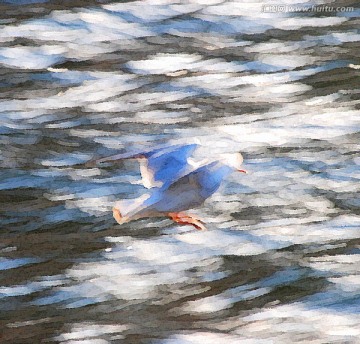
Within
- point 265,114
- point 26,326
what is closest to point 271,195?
point 265,114

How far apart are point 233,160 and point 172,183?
0.04 meters

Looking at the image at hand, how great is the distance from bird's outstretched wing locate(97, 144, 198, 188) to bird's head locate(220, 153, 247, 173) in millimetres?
21

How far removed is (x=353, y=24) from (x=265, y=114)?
0.29 feet

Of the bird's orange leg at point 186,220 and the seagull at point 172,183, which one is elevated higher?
the seagull at point 172,183

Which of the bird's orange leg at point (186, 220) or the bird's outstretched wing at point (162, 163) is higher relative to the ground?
the bird's outstretched wing at point (162, 163)

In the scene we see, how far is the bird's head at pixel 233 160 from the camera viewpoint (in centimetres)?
35

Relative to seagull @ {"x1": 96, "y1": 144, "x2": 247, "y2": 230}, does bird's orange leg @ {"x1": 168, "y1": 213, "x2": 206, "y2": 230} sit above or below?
below

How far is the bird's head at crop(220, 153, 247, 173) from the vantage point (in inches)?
13.9

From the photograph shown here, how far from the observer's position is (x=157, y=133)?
0.36 metres

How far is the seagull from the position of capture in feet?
1.12

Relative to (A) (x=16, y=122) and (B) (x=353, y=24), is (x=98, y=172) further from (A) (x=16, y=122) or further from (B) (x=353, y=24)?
(B) (x=353, y=24)

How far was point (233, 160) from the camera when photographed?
355mm

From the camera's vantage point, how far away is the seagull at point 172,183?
0.34m

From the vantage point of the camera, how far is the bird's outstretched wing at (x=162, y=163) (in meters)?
0.34
